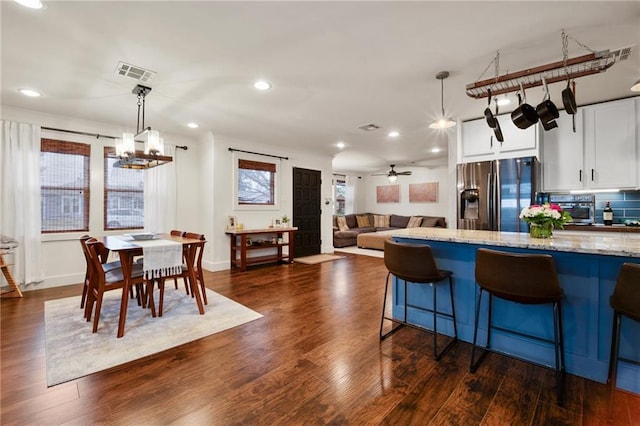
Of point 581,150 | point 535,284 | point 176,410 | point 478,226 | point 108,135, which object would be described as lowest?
point 176,410

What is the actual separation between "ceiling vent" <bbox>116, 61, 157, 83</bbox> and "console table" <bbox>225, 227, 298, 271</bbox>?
2.89 m

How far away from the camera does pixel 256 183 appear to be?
5957 millimetres

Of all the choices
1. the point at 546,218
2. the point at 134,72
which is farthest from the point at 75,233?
the point at 546,218

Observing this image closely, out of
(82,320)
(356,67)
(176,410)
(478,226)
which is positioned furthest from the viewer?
(478,226)

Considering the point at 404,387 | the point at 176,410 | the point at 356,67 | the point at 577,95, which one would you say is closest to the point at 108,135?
the point at 356,67

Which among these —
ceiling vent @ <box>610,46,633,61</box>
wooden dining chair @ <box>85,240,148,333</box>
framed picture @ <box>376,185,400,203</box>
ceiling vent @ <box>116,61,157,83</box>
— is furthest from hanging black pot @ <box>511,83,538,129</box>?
framed picture @ <box>376,185,400,203</box>

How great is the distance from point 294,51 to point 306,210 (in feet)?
15.0

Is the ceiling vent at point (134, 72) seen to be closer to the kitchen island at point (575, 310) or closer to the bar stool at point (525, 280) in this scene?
the kitchen island at point (575, 310)

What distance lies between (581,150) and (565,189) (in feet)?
1.63

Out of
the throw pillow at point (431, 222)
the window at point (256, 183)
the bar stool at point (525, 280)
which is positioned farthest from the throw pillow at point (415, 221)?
the bar stool at point (525, 280)

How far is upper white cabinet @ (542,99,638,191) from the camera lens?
10.8 feet

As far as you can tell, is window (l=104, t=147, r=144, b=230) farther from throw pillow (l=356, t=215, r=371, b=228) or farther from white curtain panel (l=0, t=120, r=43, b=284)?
throw pillow (l=356, t=215, r=371, b=228)

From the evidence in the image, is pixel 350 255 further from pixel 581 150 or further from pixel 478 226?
pixel 581 150

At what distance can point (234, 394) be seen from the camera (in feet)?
5.97
